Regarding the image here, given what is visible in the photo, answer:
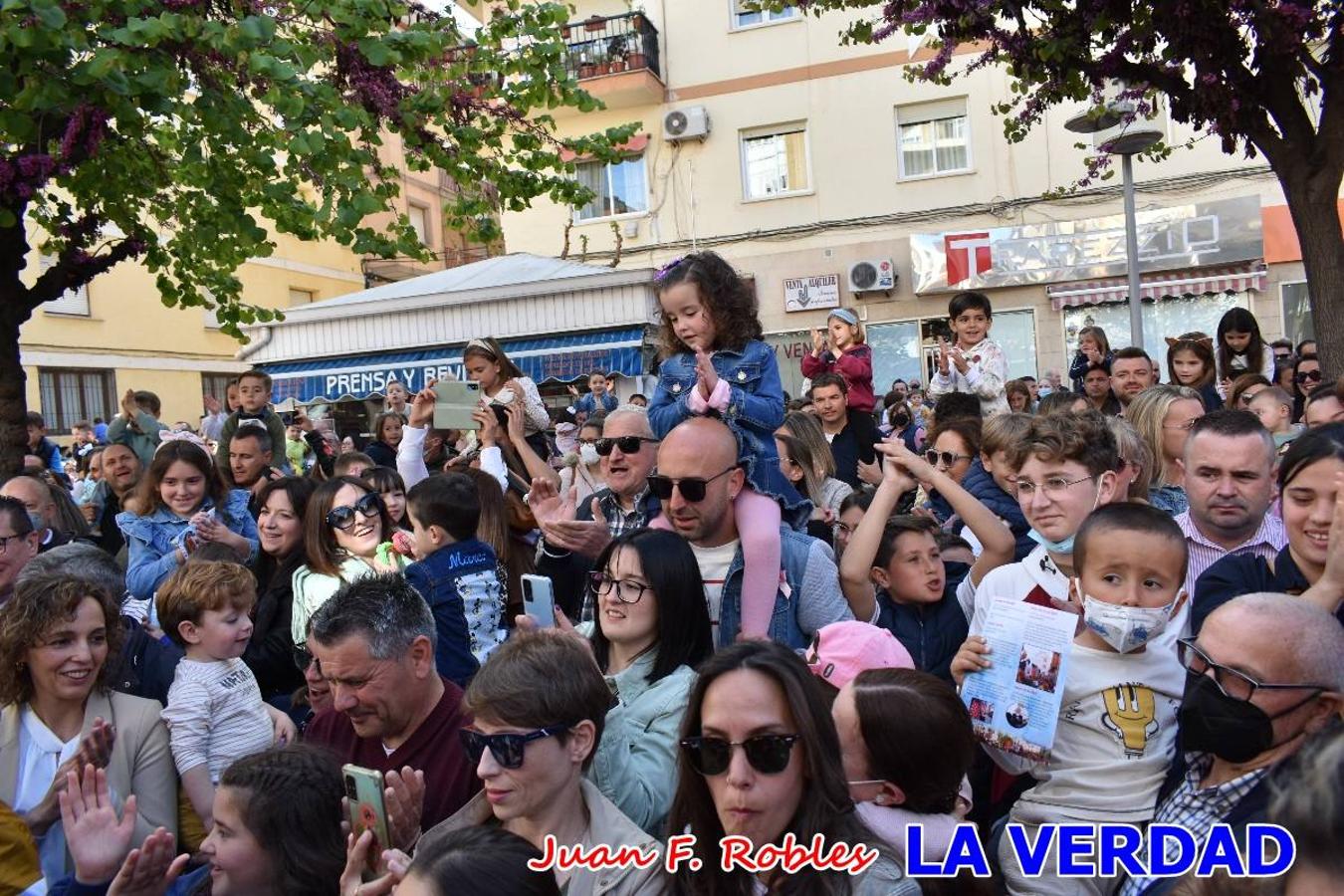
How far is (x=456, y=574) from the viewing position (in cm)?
377

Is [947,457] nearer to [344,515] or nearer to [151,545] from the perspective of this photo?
[344,515]

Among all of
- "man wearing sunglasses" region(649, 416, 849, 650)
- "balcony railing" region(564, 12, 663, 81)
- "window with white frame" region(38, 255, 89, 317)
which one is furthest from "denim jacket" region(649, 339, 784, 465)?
"window with white frame" region(38, 255, 89, 317)

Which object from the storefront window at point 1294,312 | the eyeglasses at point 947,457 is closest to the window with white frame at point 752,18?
the storefront window at point 1294,312

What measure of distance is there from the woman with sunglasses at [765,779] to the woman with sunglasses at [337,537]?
2373 mm

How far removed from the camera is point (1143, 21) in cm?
662

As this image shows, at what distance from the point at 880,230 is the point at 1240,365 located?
1095 cm

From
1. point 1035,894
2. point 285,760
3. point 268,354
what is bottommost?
point 1035,894

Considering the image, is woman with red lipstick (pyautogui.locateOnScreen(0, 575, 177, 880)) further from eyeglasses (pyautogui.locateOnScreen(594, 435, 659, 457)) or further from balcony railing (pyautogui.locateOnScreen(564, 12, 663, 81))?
balcony railing (pyautogui.locateOnScreen(564, 12, 663, 81))

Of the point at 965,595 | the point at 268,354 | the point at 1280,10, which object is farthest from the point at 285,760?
the point at 268,354

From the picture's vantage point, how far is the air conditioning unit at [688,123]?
717 inches

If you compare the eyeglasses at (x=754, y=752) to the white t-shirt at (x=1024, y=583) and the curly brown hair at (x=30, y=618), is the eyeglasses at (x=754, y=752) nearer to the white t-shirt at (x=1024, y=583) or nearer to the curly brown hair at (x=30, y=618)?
the white t-shirt at (x=1024, y=583)

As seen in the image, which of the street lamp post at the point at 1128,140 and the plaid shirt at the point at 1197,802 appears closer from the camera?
the plaid shirt at the point at 1197,802

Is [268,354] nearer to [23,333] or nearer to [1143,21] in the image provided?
[23,333]

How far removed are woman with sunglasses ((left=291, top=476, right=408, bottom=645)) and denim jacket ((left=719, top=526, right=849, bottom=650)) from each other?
1726 millimetres
